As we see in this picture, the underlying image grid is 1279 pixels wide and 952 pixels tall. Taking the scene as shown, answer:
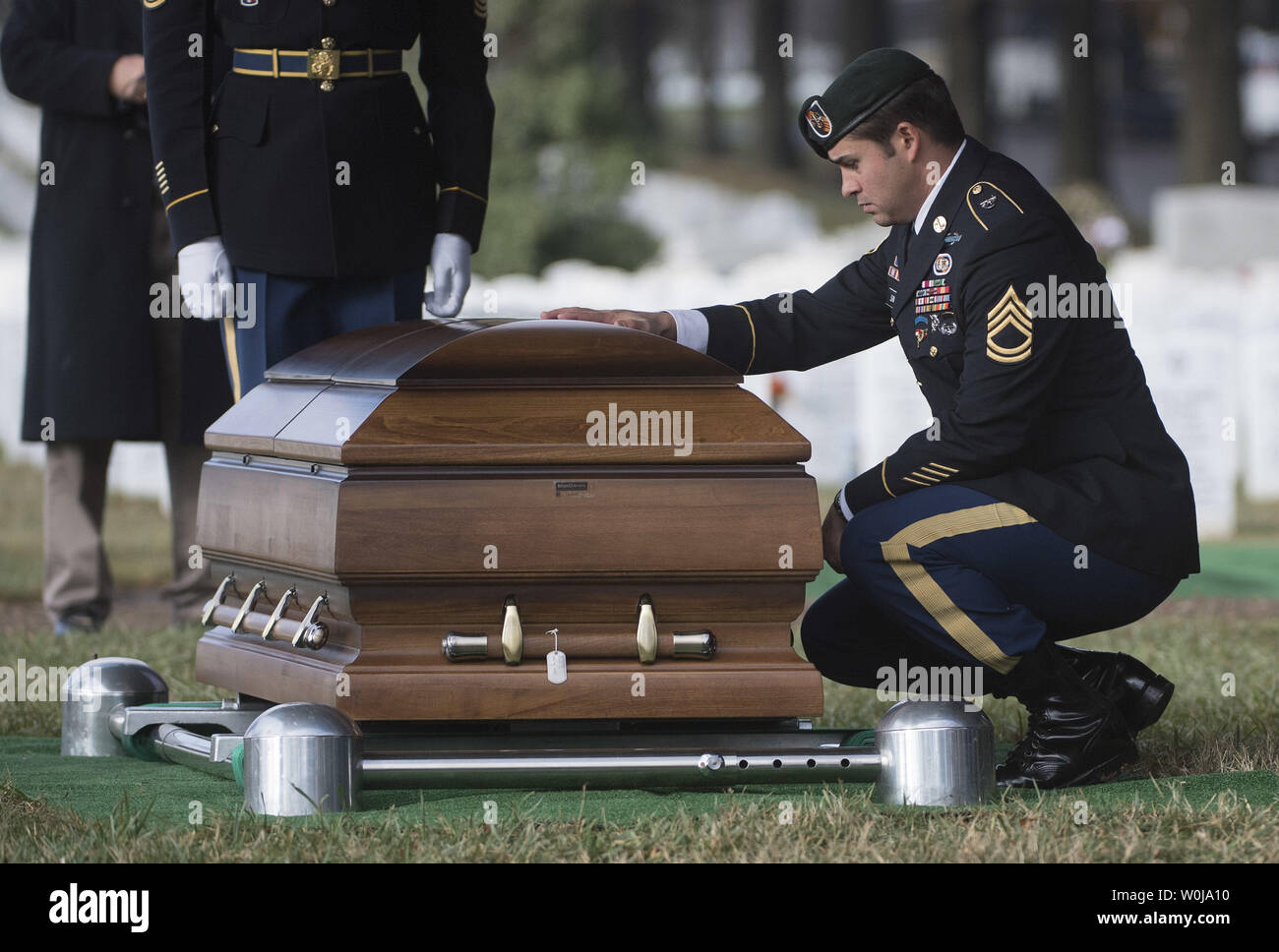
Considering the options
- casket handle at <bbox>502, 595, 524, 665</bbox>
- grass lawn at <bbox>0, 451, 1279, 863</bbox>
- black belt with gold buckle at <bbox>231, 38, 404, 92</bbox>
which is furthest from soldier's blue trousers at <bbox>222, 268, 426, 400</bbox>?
casket handle at <bbox>502, 595, 524, 665</bbox>

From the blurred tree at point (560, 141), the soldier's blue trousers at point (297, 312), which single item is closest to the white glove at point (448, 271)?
the soldier's blue trousers at point (297, 312)

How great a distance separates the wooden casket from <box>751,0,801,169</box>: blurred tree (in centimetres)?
2308

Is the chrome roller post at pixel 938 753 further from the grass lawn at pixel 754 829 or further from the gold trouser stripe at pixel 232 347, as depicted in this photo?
the gold trouser stripe at pixel 232 347

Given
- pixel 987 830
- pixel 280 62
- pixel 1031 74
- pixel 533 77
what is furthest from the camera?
pixel 1031 74

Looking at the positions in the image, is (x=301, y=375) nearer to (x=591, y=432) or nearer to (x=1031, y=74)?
(x=591, y=432)

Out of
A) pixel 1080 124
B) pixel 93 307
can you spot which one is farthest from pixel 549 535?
pixel 1080 124

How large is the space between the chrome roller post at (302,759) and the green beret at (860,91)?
1.35 m

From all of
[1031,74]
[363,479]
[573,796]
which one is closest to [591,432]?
[363,479]

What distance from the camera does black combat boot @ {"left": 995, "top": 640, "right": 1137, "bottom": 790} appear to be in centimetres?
360

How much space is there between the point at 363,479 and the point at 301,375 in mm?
516

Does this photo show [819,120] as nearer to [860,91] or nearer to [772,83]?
[860,91]

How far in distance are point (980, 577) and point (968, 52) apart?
63.0 ft

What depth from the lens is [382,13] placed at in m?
4.14

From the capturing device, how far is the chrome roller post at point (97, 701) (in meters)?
4.15
